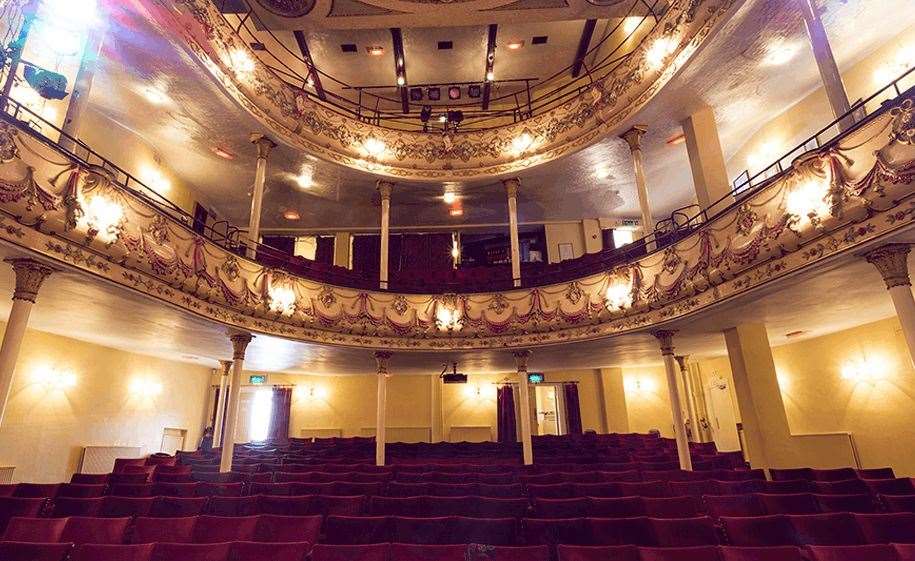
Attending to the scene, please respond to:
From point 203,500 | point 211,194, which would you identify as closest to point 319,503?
point 203,500

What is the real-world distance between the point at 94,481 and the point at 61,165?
5.28 m

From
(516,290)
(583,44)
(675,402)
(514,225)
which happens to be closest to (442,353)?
(516,290)

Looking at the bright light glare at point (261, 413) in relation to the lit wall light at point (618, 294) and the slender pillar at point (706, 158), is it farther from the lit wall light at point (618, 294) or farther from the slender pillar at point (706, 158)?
the slender pillar at point (706, 158)

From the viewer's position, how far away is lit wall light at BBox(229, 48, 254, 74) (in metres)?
9.09

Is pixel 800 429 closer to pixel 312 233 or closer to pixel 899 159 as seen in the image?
pixel 899 159

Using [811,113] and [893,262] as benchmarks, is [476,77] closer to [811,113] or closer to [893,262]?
[811,113]

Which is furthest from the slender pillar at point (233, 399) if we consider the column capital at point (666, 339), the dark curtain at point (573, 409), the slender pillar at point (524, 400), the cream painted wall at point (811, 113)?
the cream painted wall at point (811, 113)

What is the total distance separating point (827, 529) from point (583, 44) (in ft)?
42.6

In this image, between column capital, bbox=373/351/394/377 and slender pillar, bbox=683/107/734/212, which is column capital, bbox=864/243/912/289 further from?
column capital, bbox=373/351/394/377

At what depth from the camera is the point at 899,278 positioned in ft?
17.0

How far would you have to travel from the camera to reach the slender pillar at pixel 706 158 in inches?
355

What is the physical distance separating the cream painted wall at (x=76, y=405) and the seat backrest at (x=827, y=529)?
1362 cm

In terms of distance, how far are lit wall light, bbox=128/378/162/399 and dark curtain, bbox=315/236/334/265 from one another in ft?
20.2

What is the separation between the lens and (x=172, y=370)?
14.2m
